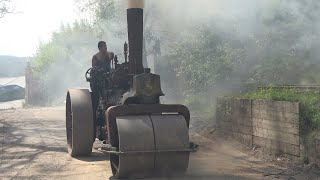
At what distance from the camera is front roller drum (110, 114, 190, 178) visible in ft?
15.7

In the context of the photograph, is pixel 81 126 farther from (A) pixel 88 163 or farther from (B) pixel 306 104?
Result: (B) pixel 306 104

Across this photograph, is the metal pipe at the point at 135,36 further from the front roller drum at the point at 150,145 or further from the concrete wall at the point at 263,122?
the concrete wall at the point at 263,122

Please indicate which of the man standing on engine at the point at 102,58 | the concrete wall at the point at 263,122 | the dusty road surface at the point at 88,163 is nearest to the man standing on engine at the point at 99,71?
the man standing on engine at the point at 102,58

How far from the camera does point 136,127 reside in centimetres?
489

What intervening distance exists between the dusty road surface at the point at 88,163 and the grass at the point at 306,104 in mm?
721

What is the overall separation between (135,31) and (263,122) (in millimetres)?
2754

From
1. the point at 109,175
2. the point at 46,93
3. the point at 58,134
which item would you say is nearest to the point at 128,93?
the point at 109,175

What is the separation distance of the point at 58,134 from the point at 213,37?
608 centimetres

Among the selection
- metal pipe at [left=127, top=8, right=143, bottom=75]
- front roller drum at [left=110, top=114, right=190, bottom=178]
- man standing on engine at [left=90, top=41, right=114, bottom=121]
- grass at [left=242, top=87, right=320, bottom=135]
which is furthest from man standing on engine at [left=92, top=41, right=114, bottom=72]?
grass at [left=242, top=87, right=320, bottom=135]

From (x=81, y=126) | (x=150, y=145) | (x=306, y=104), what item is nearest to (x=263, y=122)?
(x=306, y=104)

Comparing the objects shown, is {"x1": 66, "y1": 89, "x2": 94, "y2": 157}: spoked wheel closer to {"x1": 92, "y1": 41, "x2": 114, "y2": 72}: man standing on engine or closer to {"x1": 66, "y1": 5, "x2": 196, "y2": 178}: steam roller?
{"x1": 66, "y1": 5, "x2": 196, "y2": 178}: steam roller

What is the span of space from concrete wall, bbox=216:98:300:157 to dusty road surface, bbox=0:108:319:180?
1.09 feet

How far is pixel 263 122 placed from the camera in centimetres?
674

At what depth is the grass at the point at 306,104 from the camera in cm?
571
